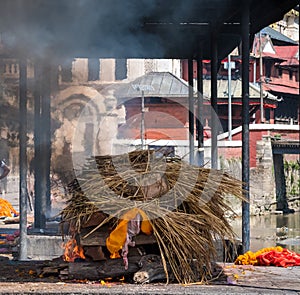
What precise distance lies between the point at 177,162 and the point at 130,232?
109cm

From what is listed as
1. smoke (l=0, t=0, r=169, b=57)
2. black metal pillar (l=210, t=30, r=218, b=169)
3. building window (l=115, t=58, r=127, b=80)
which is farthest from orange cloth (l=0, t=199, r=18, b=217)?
building window (l=115, t=58, r=127, b=80)

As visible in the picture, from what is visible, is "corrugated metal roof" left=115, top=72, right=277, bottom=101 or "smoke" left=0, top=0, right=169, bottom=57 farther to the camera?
"corrugated metal roof" left=115, top=72, right=277, bottom=101

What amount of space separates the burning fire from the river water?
12528mm

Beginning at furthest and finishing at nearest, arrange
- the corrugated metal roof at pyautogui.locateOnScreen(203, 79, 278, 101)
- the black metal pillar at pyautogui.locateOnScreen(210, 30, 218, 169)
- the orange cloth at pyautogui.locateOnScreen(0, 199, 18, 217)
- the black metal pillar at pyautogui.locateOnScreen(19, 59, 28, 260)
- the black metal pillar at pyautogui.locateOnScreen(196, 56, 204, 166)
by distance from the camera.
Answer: the corrugated metal roof at pyautogui.locateOnScreen(203, 79, 278, 101)
the orange cloth at pyautogui.locateOnScreen(0, 199, 18, 217)
the black metal pillar at pyautogui.locateOnScreen(196, 56, 204, 166)
the black metal pillar at pyautogui.locateOnScreen(210, 30, 218, 169)
the black metal pillar at pyautogui.locateOnScreen(19, 59, 28, 260)

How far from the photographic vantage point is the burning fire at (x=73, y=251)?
7.74 m

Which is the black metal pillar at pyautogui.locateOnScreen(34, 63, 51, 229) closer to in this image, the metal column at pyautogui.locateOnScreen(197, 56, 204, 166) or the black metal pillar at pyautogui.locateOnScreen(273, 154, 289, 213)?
the metal column at pyautogui.locateOnScreen(197, 56, 204, 166)

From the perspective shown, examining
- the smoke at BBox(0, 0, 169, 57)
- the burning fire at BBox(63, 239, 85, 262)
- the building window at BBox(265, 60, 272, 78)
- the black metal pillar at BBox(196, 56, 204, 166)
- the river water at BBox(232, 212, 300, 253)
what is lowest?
the river water at BBox(232, 212, 300, 253)

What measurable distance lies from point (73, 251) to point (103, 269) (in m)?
0.41

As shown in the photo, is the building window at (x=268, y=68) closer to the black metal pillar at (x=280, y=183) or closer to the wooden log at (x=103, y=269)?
the black metal pillar at (x=280, y=183)

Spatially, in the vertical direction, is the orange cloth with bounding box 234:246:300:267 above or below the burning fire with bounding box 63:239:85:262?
below

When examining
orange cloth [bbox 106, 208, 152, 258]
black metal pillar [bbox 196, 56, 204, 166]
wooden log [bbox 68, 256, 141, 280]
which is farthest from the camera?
black metal pillar [bbox 196, 56, 204, 166]

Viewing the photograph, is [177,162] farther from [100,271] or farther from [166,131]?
[166,131]

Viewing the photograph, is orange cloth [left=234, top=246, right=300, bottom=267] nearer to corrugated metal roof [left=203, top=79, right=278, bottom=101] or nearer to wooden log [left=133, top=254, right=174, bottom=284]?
wooden log [left=133, top=254, right=174, bottom=284]

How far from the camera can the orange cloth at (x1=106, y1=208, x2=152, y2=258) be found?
7.47 m
